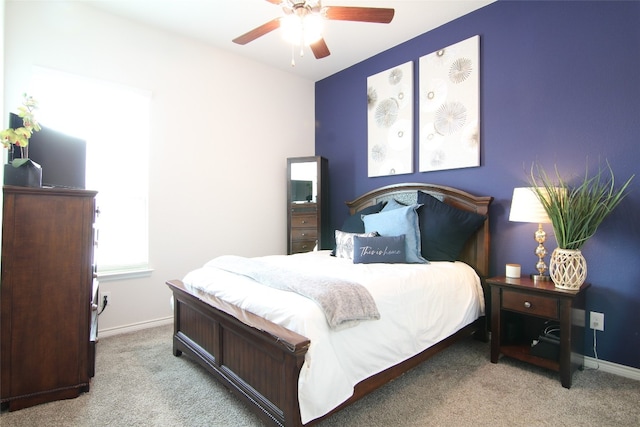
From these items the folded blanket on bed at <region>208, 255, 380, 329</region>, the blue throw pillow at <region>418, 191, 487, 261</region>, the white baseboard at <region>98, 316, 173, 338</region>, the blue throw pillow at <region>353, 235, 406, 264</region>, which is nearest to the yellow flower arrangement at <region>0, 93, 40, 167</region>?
the folded blanket on bed at <region>208, 255, 380, 329</region>

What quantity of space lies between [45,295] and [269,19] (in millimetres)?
2876

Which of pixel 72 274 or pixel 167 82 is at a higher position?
pixel 167 82

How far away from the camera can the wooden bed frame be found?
1.42 metres

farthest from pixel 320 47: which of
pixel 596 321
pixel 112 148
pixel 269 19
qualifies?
pixel 596 321

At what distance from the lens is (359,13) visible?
6.46 feet

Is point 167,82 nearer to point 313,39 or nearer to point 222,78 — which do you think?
point 222,78

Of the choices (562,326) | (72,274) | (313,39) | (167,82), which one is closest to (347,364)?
(562,326)

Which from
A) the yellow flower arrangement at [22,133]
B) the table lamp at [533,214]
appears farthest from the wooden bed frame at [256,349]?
the yellow flower arrangement at [22,133]

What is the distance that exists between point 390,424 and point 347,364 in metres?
0.43

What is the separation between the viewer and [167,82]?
10.9 ft

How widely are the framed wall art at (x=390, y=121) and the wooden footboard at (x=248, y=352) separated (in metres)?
2.45

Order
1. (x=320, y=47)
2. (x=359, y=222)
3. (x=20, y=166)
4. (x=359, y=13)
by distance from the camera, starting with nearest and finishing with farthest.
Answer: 1. (x=20, y=166)
2. (x=359, y=13)
3. (x=320, y=47)
4. (x=359, y=222)

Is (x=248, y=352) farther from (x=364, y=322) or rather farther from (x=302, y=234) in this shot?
(x=302, y=234)

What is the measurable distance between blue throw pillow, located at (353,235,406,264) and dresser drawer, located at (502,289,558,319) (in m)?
0.78
